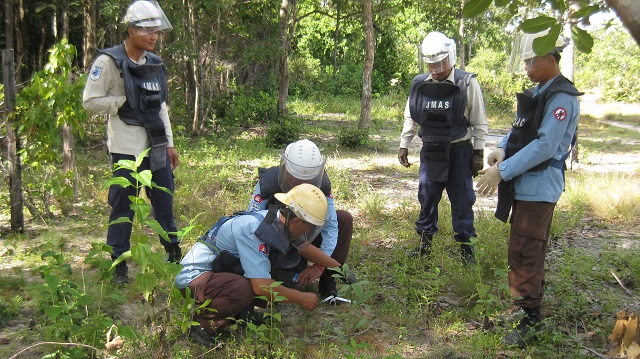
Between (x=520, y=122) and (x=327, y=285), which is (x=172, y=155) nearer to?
(x=327, y=285)

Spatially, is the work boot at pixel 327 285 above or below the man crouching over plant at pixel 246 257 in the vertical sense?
below

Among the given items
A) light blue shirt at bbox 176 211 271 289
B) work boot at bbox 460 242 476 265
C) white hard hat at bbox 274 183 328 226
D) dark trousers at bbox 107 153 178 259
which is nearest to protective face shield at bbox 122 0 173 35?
dark trousers at bbox 107 153 178 259

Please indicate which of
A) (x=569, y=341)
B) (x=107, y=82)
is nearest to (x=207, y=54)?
(x=107, y=82)

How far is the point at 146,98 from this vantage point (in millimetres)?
3809

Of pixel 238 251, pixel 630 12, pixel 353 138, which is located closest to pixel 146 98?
pixel 238 251

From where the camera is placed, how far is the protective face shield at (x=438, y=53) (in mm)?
4066

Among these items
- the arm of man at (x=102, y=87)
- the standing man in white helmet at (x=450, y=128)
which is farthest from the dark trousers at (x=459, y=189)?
the arm of man at (x=102, y=87)

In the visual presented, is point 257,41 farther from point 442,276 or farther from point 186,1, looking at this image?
point 442,276

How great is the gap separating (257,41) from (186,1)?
7.50 feet

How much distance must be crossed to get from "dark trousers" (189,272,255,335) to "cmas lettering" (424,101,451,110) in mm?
2031

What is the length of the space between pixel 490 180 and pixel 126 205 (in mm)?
2351

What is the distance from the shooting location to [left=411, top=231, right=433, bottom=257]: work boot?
4446 mm

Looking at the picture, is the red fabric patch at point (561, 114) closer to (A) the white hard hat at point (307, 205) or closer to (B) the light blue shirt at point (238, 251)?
(A) the white hard hat at point (307, 205)

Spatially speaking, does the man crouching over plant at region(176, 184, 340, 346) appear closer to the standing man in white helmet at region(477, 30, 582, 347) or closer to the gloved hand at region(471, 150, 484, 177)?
the standing man in white helmet at region(477, 30, 582, 347)
